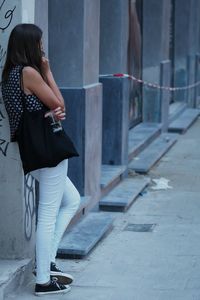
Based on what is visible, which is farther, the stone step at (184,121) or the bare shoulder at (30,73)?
the stone step at (184,121)

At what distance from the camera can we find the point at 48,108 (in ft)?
18.3

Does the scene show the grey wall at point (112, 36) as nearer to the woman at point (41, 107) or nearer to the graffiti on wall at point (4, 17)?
the graffiti on wall at point (4, 17)

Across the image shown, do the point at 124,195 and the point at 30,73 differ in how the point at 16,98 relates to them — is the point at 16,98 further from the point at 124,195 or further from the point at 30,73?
the point at 124,195

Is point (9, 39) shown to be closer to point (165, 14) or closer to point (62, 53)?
point (62, 53)

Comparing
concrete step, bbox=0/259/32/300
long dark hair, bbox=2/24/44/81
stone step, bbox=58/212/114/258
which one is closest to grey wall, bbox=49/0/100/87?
stone step, bbox=58/212/114/258

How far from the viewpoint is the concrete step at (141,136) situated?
452 inches

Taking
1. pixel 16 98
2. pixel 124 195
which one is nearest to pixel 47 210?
pixel 16 98

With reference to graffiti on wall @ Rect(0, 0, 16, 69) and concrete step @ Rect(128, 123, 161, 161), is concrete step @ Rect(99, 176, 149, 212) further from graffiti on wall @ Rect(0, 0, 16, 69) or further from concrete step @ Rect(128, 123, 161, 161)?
graffiti on wall @ Rect(0, 0, 16, 69)

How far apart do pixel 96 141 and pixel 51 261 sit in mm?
2642

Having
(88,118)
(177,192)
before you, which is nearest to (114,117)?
(177,192)

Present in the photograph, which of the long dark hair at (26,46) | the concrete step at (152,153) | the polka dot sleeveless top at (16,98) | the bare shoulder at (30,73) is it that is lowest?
the concrete step at (152,153)

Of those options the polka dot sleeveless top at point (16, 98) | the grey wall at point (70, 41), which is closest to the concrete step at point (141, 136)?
the grey wall at point (70, 41)

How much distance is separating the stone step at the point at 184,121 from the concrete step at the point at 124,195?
16.6 ft

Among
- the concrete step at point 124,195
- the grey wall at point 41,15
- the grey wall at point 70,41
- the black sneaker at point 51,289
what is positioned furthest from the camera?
the concrete step at point 124,195
